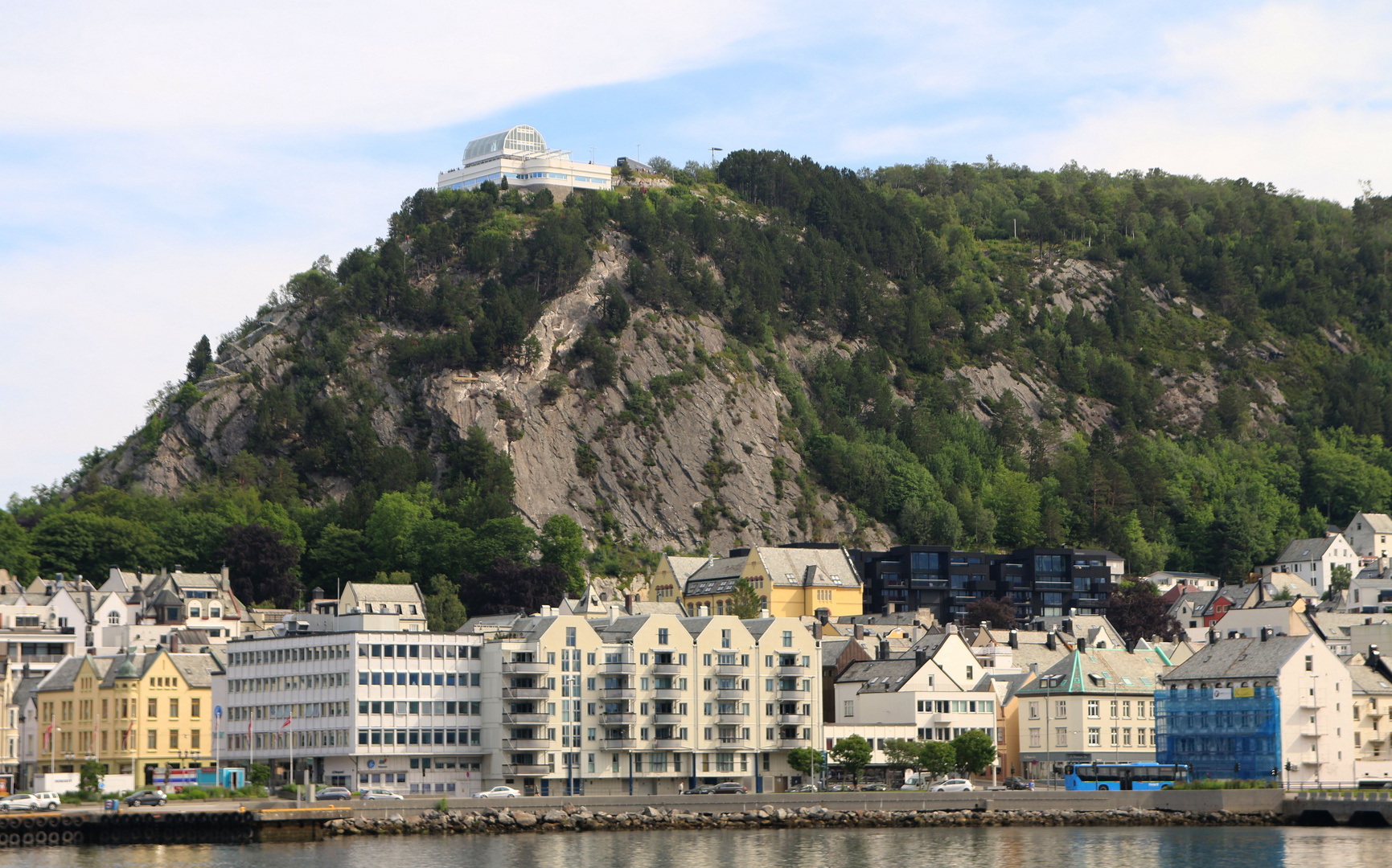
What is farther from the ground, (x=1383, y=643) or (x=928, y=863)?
(x=1383, y=643)

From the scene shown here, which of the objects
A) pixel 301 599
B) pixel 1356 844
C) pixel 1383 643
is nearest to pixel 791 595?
pixel 301 599

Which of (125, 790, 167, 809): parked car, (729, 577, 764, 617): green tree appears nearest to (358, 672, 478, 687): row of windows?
(125, 790, 167, 809): parked car

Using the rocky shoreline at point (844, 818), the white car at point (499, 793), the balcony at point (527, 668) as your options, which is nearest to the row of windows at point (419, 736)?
the white car at point (499, 793)

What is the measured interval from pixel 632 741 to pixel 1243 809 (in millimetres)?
35567

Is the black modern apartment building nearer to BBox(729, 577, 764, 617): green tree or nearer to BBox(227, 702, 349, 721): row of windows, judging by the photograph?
BBox(729, 577, 764, 617): green tree

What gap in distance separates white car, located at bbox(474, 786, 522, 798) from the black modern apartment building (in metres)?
76.4

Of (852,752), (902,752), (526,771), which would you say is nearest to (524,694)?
(526,771)

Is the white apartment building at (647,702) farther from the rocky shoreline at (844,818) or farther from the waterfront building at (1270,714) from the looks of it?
the waterfront building at (1270,714)

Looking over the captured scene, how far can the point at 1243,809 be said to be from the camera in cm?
10631

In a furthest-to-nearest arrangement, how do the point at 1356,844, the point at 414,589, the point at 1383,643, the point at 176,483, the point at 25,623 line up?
the point at 176,483
the point at 414,589
the point at 25,623
the point at 1383,643
the point at 1356,844

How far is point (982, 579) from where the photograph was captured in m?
188

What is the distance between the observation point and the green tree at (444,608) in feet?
529

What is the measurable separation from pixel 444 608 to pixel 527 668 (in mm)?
49023

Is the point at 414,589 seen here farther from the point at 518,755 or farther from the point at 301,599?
the point at 518,755
